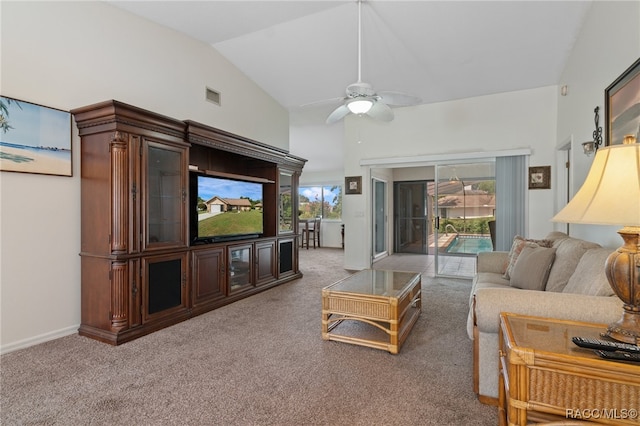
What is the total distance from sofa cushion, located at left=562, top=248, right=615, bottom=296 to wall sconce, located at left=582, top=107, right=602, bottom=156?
1.30 m

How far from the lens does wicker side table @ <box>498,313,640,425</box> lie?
1128 mm

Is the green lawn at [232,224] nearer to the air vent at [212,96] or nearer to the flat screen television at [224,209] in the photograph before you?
the flat screen television at [224,209]

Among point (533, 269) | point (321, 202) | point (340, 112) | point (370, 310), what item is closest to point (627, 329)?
point (533, 269)

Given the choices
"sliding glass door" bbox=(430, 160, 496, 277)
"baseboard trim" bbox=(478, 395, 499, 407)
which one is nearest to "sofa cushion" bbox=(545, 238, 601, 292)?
"baseboard trim" bbox=(478, 395, 499, 407)

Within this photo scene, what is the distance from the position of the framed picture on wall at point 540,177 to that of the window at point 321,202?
5.23m

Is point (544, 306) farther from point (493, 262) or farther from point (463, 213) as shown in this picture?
point (463, 213)

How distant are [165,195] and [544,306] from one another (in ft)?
10.1

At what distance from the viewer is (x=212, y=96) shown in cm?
438

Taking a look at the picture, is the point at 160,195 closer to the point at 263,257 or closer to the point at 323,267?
the point at 263,257

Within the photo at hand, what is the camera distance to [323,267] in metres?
6.38

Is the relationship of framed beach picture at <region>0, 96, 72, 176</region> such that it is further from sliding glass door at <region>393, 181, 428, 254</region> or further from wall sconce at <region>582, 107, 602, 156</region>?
sliding glass door at <region>393, 181, 428, 254</region>

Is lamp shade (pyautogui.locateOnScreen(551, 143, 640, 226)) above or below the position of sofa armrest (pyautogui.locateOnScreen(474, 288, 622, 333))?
above

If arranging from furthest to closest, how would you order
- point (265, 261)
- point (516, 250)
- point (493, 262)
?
point (265, 261), point (493, 262), point (516, 250)

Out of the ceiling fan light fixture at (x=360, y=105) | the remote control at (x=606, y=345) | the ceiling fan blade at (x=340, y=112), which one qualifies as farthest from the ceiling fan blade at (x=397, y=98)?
the remote control at (x=606, y=345)
